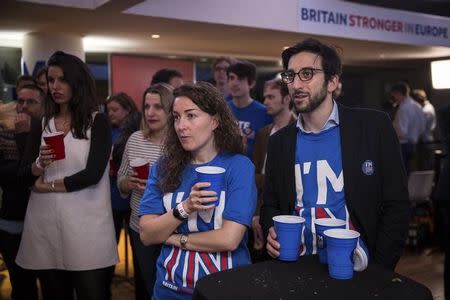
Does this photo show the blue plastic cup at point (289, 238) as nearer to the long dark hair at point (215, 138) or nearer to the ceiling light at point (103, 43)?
the long dark hair at point (215, 138)

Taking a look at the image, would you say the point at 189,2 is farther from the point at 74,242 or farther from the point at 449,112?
the point at 74,242

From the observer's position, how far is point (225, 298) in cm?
107

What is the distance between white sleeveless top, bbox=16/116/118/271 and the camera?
210cm

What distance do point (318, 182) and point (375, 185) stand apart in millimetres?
220

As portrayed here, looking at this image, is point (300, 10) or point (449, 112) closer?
point (449, 112)

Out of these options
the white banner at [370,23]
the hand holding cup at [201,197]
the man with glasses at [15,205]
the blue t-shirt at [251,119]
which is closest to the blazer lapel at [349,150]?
the hand holding cup at [201,197]

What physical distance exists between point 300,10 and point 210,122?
519 centimetres

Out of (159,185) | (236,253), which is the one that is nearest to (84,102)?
(159,185)

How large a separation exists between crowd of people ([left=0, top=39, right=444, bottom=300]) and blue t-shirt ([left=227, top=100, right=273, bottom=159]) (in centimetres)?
110

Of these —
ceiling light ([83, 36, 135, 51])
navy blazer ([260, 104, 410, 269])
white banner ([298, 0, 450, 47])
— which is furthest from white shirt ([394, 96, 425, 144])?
navy blazer ([260, 104, 410, 269])

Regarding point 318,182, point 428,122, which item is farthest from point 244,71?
point 428,122

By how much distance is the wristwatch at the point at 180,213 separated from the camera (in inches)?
54.6

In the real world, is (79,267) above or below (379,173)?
below

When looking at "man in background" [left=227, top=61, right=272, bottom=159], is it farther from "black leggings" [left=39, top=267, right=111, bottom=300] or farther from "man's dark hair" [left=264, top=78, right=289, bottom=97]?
"black leggings" [left=39, top=267, right=111, bottom=300]
